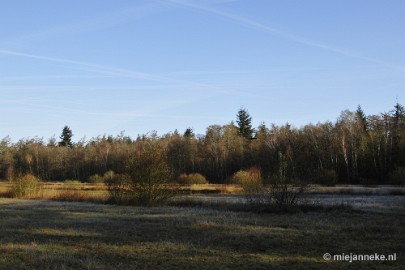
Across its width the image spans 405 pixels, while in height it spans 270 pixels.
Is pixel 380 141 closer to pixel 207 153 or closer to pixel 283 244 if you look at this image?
pixel 207 153

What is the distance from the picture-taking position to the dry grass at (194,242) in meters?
10.3

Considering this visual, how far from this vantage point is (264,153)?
87188 millimetres

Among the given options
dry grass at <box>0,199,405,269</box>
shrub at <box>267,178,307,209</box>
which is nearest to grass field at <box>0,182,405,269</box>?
dry grass at <box>0,199,405,269</box>

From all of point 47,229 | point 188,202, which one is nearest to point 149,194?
point 188,202

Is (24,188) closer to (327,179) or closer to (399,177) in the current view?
(327,179)

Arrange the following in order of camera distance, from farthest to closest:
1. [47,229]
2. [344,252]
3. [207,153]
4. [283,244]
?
[207,153]
[47,229]
[283,244]
[344,252]

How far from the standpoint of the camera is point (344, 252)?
38.3 feet

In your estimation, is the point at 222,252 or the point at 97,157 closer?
the point at 222,252

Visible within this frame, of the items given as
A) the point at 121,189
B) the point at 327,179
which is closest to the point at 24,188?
the point at 121,189

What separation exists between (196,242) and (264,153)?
7494 cm

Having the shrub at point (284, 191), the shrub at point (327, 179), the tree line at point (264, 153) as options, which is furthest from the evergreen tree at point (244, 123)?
the shrub at point (284, 191)

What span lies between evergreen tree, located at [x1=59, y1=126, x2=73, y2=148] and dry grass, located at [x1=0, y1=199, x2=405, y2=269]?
13682 cm

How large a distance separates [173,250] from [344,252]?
15.0ft

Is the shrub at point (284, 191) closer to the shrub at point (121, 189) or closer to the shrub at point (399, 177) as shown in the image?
the shrub at point (121, 189)
